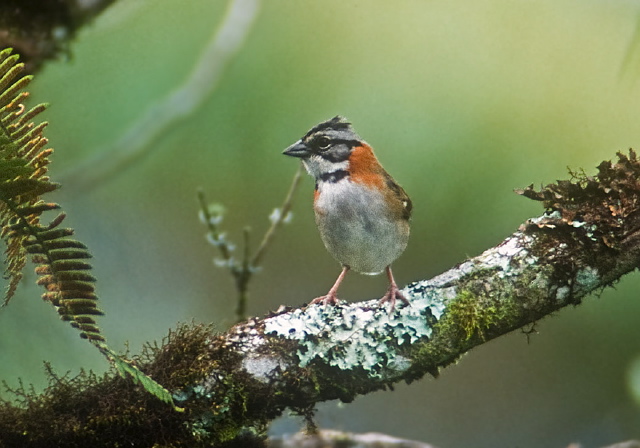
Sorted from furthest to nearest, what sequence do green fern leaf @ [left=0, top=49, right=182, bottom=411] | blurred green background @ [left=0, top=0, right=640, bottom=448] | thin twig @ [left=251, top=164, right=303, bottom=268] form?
blurred green background @ [left=0, top=0, right=640, bottom=448], thin twig @ [left=251, top=164, right=303, bottom=268], green fern leaf @ [left=0, top=49, right=182, bottom=411]

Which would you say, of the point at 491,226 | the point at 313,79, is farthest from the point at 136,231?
the point at 491,226

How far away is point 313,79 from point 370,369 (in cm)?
145

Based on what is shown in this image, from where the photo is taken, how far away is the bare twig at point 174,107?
2.58 metres

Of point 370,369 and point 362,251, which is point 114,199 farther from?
point 370,369

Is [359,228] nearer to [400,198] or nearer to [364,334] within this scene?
[400,198]

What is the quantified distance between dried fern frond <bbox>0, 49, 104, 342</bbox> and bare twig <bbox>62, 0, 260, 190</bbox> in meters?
1.05

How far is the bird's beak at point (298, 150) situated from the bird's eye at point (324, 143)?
0.14ft

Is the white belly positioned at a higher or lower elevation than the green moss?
higher

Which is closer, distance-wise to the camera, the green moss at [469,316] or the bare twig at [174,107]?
the green moss at [469,316]

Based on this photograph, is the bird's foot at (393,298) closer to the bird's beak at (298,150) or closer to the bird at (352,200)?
the bird at (352,200)

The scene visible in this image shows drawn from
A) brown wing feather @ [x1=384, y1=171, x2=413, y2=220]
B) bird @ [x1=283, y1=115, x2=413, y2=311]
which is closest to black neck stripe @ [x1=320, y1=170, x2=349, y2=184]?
bird @ [x1=283, y1=115, x2=413, y2=311]

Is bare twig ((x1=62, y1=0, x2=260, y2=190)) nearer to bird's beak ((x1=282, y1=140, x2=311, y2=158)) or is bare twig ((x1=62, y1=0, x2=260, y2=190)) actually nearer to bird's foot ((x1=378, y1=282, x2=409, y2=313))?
bird's beak ((x1=282, y1=140, x2=311, y2=158))

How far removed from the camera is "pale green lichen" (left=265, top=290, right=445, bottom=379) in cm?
149

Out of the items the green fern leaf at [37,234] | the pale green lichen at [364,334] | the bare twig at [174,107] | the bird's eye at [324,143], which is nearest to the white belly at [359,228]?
the bird's eye at [324,143]
